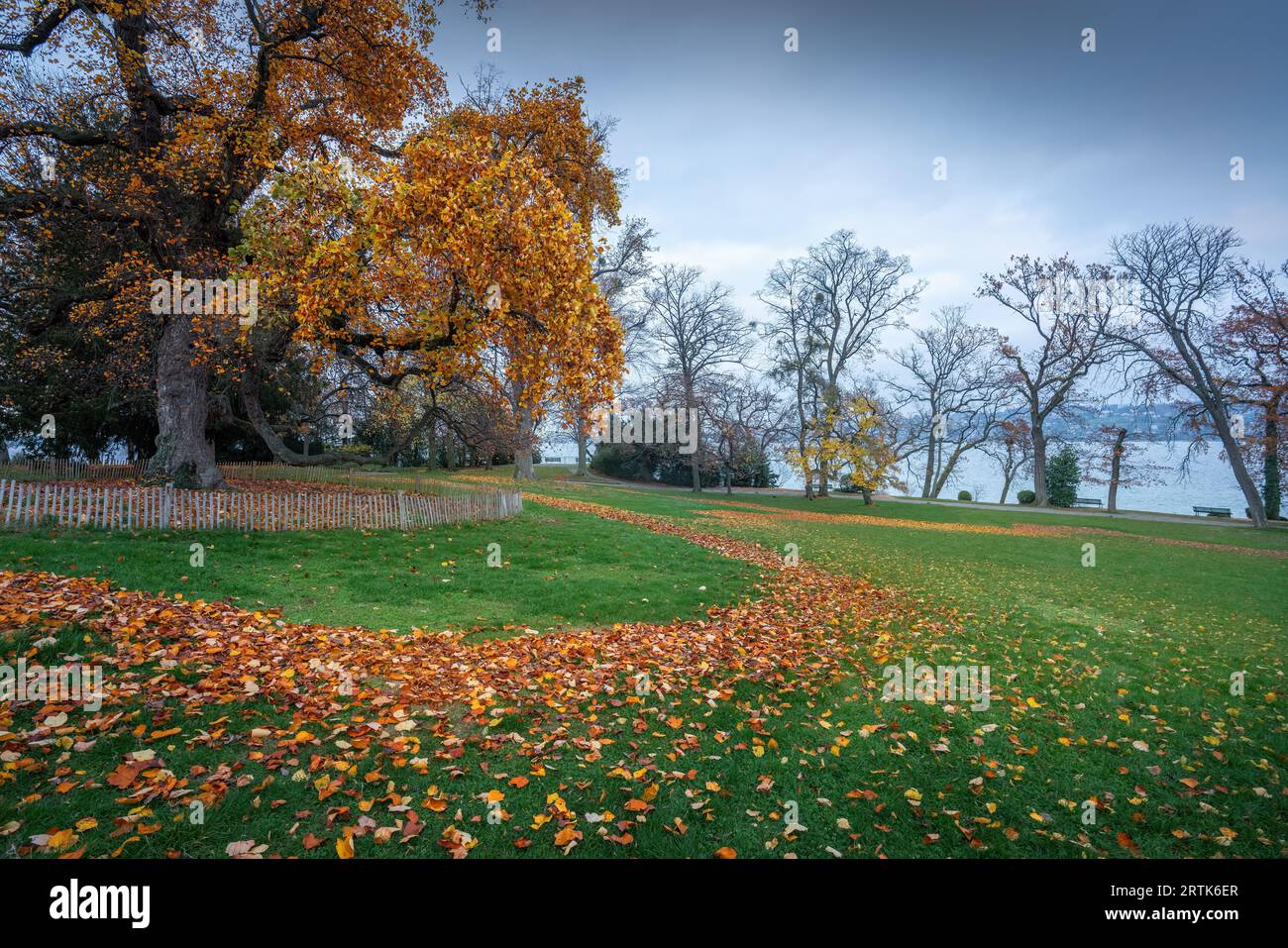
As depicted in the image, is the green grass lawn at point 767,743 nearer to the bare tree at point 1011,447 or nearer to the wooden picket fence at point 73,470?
the wooden picket fence at point 73,470

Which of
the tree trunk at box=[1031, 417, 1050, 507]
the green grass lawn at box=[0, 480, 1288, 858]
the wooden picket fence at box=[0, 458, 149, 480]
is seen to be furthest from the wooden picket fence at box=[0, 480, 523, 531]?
the tree trunk at box=[1031, 417, 1050, 507]

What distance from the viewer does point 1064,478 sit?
42625mm

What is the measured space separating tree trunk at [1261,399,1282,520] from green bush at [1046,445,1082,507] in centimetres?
969

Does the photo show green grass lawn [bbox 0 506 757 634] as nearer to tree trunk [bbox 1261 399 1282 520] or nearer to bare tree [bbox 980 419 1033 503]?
tree trunk [bbox 1261 399 1282 520]

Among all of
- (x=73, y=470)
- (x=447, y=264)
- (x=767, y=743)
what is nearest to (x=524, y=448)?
(x=73, y=470)

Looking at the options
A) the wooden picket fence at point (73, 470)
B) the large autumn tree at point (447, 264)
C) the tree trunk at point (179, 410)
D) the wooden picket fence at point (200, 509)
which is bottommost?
the wooden picket fence at point (200, 509)

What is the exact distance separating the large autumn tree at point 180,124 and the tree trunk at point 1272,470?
40811 mm

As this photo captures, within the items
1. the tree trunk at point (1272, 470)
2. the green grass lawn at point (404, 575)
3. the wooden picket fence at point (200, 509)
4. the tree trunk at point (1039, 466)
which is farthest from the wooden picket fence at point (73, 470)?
the tree trunk at point (1272, 470)

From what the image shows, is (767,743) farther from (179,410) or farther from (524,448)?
(524,448)

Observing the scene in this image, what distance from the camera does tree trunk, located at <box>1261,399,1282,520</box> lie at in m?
28.2

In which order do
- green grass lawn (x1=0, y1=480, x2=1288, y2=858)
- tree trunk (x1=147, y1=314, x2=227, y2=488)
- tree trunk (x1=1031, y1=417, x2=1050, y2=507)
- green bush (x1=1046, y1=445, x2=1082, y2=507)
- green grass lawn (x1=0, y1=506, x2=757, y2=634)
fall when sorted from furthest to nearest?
green bush (x1=1046, y1=445, x2=1082, y2=507) < tree trunk (x1=1031, y1=417, x2=1050, y2=507) < tree trunk (x1=147, y1=314, x2=227, y2=488) < green grass lawn (x1=0, y1=506, x2=757, y2=634) < green grass lawn (x1=0, y1=480, x2=1288, y2=858)

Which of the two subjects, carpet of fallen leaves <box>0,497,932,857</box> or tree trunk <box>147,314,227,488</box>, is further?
tree trunk <box>147,314,227,488</box>

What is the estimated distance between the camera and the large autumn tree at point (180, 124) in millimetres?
10781
